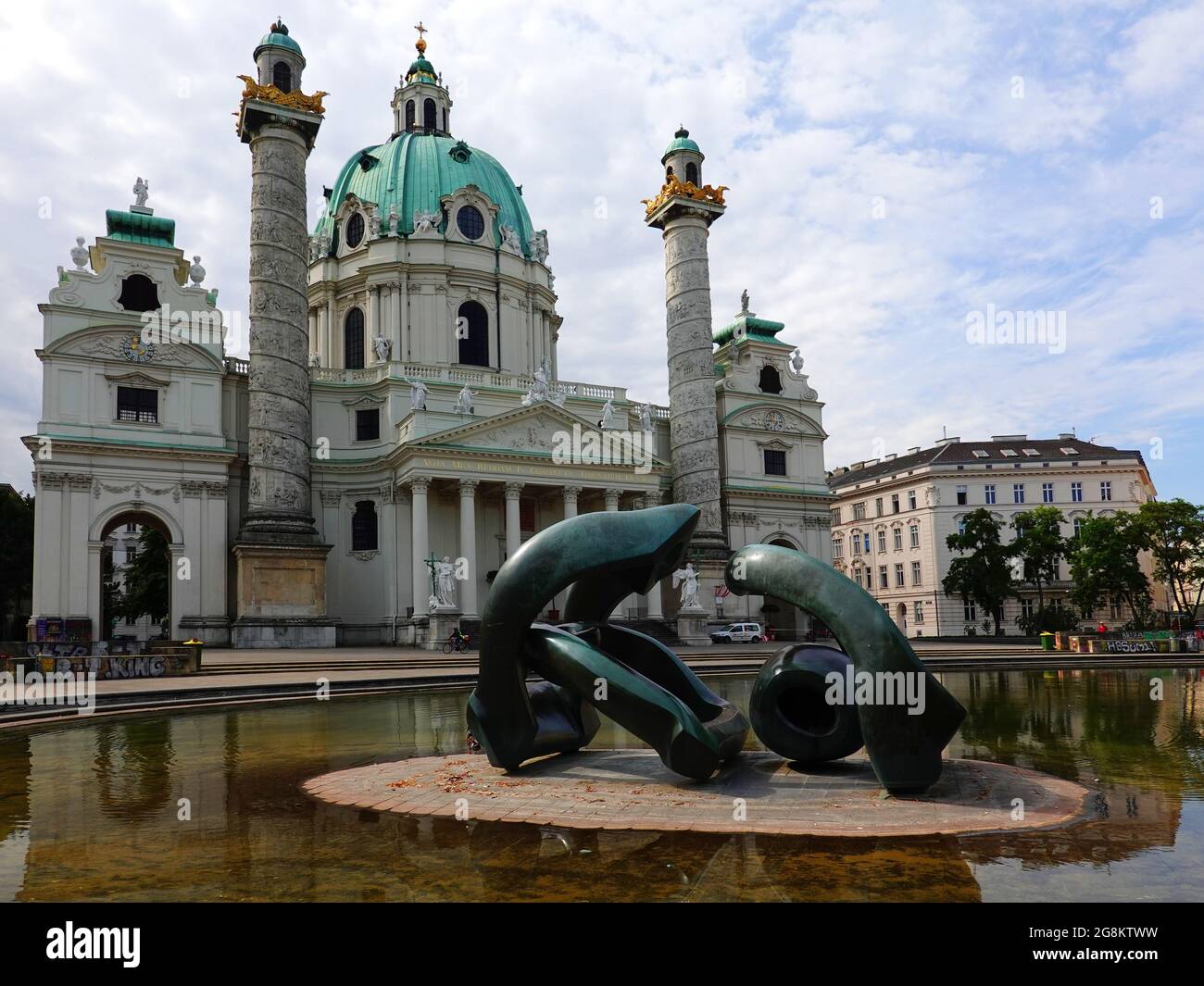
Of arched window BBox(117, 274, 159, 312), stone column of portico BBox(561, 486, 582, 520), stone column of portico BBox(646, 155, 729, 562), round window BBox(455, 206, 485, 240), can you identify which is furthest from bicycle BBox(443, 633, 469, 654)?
round window BBox(455, 206, 485, 240)

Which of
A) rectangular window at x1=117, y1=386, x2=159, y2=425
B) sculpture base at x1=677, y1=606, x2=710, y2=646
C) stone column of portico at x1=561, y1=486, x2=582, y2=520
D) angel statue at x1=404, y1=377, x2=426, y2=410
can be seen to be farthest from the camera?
sculpture base at x1=677, y1=606, x2=710, y2=646

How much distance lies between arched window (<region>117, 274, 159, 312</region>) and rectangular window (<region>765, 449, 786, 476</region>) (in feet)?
123

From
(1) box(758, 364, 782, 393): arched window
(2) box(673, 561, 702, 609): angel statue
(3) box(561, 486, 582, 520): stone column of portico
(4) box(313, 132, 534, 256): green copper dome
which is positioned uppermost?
(4) box(313, 132, 534, 256): green copper dome

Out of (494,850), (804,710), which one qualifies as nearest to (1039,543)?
(804,710)

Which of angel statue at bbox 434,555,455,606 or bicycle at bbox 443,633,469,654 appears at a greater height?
angel statue at bbox 434,555,455,606

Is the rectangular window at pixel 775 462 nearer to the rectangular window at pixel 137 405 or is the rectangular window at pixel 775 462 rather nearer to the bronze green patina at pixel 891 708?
the rectangular window at pixel 137 405

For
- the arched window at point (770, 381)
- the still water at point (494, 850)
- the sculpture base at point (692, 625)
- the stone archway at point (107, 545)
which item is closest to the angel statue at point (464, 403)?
the stone archway at point (107, 545)

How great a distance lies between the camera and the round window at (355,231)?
197ft

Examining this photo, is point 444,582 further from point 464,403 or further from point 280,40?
point 280,40

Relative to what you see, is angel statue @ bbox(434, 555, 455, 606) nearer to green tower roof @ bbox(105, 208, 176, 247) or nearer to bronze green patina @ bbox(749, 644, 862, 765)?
green tower roof @ bbox(105, 208, 176, 247)

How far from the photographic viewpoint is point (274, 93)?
144 ft

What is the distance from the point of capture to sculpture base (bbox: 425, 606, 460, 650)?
42.4 metres

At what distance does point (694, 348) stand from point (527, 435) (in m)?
12.0

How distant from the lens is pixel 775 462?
61.8 metres
